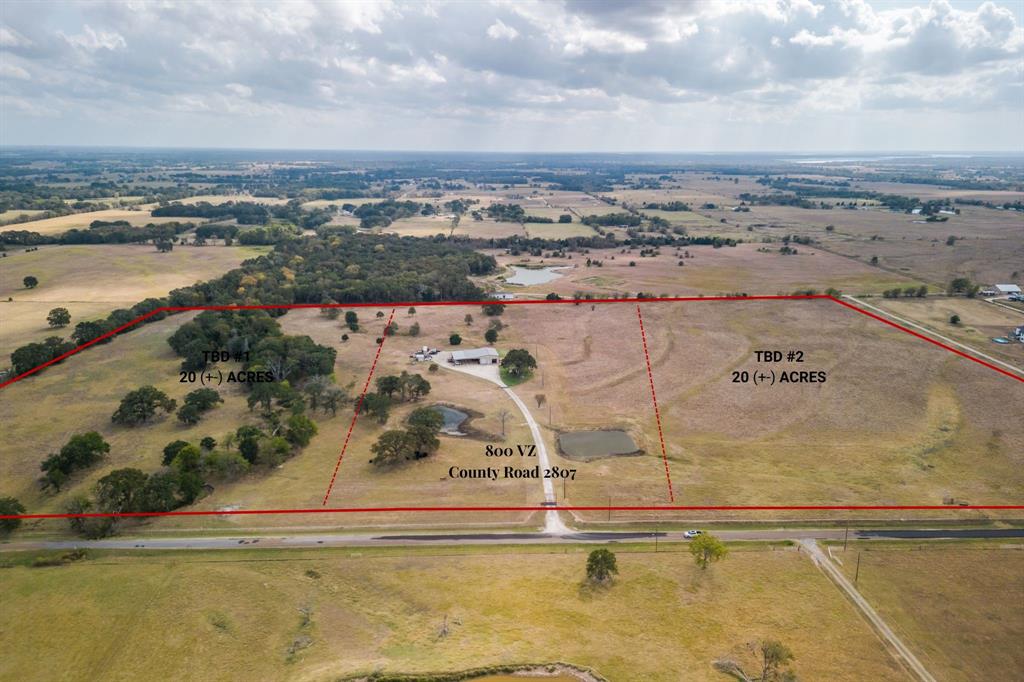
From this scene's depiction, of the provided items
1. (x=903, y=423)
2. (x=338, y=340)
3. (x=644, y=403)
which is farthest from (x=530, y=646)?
(x=338, y=340)

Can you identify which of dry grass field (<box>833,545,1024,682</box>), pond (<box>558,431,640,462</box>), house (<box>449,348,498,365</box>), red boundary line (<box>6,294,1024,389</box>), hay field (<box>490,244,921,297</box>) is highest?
hay field (<box>490,244,921,297</box>)

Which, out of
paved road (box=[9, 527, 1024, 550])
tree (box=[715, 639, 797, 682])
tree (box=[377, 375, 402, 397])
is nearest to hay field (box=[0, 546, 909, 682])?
tree (box=[715, 639, 797, 682])

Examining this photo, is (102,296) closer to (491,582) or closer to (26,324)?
(26,324)

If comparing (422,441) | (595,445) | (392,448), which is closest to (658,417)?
(595,445)

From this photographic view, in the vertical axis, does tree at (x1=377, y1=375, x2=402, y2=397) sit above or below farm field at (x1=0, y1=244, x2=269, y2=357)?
below

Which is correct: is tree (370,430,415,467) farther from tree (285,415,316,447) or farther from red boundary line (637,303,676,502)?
red boundary line (637,303,676,502)

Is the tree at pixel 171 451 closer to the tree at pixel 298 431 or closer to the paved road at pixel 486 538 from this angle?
the tree at pixel 298 431

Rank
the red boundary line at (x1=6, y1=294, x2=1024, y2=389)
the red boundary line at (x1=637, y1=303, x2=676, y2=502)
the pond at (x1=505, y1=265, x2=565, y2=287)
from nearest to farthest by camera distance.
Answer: the red boundary line at (x1=637, y1=303, x2=676, y2=502) < the red boundary line at (x1=6, y1=294, x2=1024, y2=389) < the pond at (x1=505, y1=265, x2=565, y2=287)
